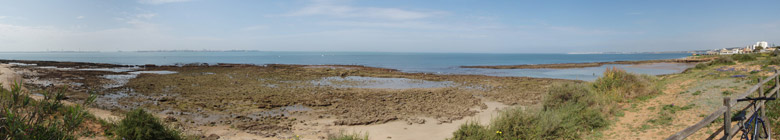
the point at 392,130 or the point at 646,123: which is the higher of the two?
the point at 646,123

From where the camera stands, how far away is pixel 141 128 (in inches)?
249

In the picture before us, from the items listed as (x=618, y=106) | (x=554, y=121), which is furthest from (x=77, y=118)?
(x=618, y=106)

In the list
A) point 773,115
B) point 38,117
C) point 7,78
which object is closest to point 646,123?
point 773,115

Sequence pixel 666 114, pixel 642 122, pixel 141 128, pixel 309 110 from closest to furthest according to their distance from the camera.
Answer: pixel 141 128, pixel 642 122, pixel 666 114, pixel 309 110

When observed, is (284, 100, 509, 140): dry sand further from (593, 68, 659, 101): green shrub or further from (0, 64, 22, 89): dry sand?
(0, 64, 22, 89): dry sand

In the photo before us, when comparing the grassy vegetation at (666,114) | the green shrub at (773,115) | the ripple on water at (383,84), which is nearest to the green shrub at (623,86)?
the grassy vegetation at (666,114)

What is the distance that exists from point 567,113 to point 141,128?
30.5 feet

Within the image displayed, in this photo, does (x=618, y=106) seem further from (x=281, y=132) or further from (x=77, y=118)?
(x=77, y=118)

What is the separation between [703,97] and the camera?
9.77 m

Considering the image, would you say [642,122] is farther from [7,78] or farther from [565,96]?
[7,78]

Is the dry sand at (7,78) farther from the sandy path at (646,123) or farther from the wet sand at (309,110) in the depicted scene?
the sandy path at (646,123)

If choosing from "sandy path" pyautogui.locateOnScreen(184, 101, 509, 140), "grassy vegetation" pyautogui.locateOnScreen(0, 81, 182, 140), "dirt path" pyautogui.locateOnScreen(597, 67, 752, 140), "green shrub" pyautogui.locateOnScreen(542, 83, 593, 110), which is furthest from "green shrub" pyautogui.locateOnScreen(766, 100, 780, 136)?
"grassy vegetation" pyautogui.locateOnScreen(0, 81, 182, 140)

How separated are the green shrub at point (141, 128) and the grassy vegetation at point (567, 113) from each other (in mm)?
5788

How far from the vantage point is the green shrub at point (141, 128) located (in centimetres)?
632
